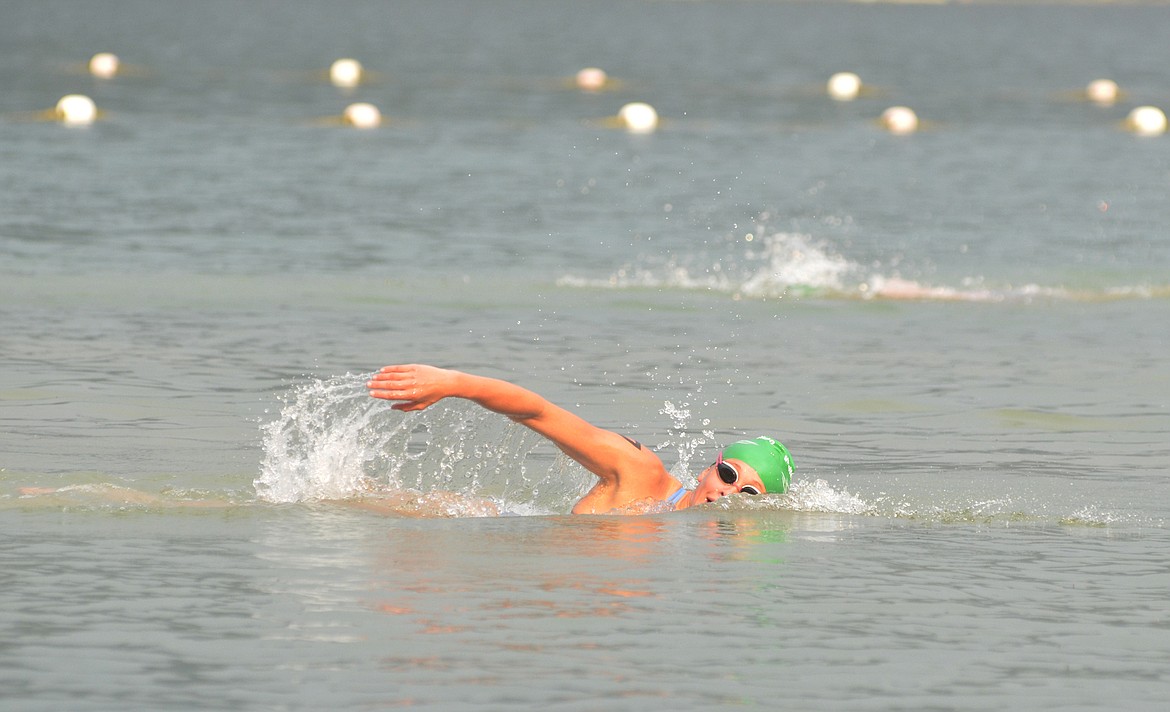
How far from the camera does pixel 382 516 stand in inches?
412

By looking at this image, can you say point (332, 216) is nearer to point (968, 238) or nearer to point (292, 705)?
point (968, 238)

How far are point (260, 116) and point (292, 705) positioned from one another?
3602 centimetres

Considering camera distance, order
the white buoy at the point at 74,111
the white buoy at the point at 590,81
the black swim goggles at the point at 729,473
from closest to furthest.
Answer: the black swim goggles at the point at 729,473 → the white buoy at the point at 74,111 → the white buoy at the point at 590,81

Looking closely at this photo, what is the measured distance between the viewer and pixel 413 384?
880cm

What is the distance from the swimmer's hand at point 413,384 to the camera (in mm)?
8750

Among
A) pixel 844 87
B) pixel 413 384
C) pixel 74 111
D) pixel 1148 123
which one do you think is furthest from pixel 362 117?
pixel 413 384

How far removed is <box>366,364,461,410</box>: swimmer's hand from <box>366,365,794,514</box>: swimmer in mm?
181

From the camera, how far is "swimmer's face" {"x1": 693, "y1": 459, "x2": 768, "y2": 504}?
10320 millimetres

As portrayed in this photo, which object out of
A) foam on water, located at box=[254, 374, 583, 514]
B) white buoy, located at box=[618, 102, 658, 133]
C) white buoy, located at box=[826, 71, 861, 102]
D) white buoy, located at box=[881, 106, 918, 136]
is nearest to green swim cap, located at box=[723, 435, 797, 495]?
foam on water, located at box=[254, 374, 583, 514]

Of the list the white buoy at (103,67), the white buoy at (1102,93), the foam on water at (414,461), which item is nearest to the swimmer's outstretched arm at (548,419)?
the foam on water at (414,461)

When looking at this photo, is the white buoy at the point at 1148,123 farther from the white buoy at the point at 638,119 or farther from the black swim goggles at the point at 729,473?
the black swim goggles at the point at 729,473

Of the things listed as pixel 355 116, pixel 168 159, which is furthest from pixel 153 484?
pixel 355 116

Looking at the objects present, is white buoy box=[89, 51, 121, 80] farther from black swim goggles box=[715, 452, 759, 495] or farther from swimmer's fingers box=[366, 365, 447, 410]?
swimmer's fingers box=[366, 365, 447, 410]

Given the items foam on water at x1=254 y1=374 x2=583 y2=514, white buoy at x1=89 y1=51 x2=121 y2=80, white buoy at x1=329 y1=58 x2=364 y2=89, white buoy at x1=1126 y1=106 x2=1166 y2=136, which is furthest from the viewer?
white buoy at x1=329 y1=58 x2=364 y2=89
